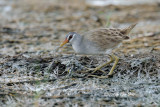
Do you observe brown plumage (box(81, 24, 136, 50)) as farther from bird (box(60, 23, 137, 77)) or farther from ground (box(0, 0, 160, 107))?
ground (box(0, 0, 160, 107))

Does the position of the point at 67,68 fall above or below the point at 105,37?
below

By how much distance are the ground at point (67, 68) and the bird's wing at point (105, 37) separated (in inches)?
16.8

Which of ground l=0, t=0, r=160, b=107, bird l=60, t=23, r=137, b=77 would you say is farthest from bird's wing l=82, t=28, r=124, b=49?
ground l=0, t=0, r=160, b=107

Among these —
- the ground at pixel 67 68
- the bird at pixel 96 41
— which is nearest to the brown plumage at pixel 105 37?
the bird at pixel 96 41

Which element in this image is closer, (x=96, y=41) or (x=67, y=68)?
(x=96, y=41)

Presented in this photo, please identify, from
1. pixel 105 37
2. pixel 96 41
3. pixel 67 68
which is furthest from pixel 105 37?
pixel 67 68

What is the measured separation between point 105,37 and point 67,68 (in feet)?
2.66

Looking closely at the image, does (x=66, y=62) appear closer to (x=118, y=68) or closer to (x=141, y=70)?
(x=118, y=68)

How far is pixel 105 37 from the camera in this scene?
4.99m

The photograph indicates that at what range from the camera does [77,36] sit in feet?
16.2

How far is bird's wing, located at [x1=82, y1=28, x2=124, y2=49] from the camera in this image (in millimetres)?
4891

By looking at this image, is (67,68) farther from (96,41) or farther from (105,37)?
(105,37)

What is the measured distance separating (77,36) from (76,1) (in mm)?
6614

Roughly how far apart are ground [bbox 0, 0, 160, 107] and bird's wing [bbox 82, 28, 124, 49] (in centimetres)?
43
